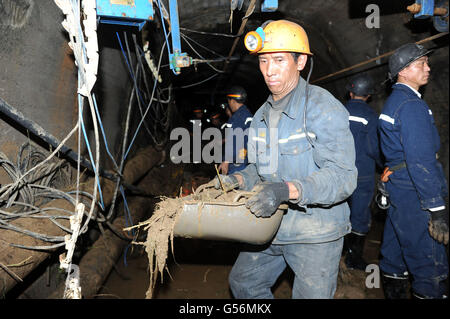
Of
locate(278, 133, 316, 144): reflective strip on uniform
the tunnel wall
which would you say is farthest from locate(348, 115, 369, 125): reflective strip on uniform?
locate(278, 133, 316, 144): reflective strip on uniform

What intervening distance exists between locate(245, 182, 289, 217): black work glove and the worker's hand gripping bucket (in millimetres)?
73

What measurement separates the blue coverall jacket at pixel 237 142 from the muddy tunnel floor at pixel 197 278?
55.1 inches

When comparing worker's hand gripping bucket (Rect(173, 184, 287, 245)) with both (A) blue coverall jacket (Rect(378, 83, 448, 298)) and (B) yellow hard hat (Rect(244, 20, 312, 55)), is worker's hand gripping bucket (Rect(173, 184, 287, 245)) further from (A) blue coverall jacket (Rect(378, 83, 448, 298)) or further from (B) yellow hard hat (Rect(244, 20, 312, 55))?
(A) blue coverall jacket (Rect(378, 83, 448, 298))

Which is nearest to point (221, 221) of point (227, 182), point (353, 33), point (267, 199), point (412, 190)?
point (267, 199)

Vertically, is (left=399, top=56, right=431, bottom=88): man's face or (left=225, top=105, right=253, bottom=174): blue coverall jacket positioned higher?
(left=399, top=56, right=431, bottom=88): man's face

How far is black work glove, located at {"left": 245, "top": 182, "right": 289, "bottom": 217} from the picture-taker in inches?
68.0

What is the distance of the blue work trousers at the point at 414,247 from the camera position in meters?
2.62

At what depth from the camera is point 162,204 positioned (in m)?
1.88

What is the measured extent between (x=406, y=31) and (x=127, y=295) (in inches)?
194

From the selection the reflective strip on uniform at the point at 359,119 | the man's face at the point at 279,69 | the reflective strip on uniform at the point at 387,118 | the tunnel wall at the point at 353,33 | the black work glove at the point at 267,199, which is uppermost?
the tunnel wall at the point at 353,33

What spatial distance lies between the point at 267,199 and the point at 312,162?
0.55 m

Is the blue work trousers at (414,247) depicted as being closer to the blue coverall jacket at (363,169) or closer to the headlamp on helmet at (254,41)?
the blue coverall jacket at (363,169)

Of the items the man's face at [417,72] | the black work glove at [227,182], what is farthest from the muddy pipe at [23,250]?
the man's face at [417,72]

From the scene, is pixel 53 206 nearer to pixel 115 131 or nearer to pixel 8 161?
pixel 8 161
